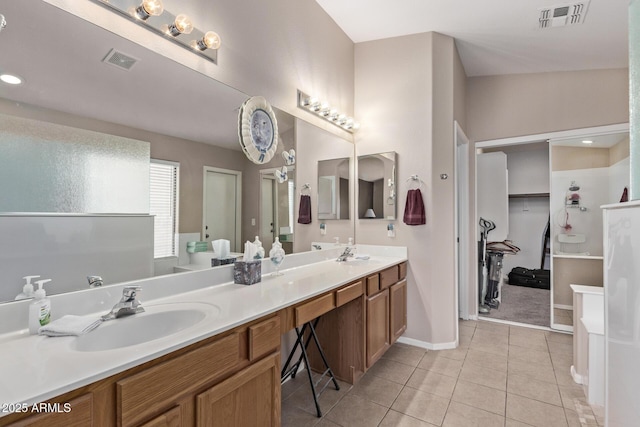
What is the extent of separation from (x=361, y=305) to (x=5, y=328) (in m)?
1.85

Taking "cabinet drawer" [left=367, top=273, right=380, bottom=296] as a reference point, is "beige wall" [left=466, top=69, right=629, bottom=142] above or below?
above

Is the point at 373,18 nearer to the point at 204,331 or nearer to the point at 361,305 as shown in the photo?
the point at 361,305

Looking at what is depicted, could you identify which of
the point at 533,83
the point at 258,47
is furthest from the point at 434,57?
the point at 258,47

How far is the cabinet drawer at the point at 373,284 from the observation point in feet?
7.79

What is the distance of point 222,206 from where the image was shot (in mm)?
2002

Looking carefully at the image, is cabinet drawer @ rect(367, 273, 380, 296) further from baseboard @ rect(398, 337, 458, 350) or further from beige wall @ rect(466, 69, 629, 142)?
beige wall @ rect(466, 69, 629, 142)

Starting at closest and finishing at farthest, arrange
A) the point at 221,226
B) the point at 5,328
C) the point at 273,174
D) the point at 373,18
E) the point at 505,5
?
1. the point at 5,328
2. the point at 221,226
3. the point at 273,174
4. the point at 505,5
5. the point at 373,18

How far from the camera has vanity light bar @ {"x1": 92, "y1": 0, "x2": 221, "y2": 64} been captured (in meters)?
1.47

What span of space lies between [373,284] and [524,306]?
3204mm

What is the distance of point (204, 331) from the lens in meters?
1.12

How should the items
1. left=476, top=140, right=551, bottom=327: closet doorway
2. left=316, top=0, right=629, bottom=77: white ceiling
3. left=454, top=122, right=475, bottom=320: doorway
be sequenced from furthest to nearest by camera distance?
left=476, top=140, right=551, bottom=327: closet doorway → left=454, top=122, right=475, bottom=320: doorway → left=316, top=0, right=629, bottom=77: white ceiling

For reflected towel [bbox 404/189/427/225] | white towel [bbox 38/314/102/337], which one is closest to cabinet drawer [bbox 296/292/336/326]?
white towel [bbox 38/314/102/337]

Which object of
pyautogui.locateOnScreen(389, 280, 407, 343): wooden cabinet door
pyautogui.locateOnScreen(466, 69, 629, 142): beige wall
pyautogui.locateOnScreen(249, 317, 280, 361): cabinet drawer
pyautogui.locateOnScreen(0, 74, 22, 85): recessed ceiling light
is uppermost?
pyautogui.locateOnScreen(466, 69, 629, 142): beige wall

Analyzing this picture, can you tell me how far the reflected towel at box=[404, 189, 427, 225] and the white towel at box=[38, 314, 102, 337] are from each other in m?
2.53
